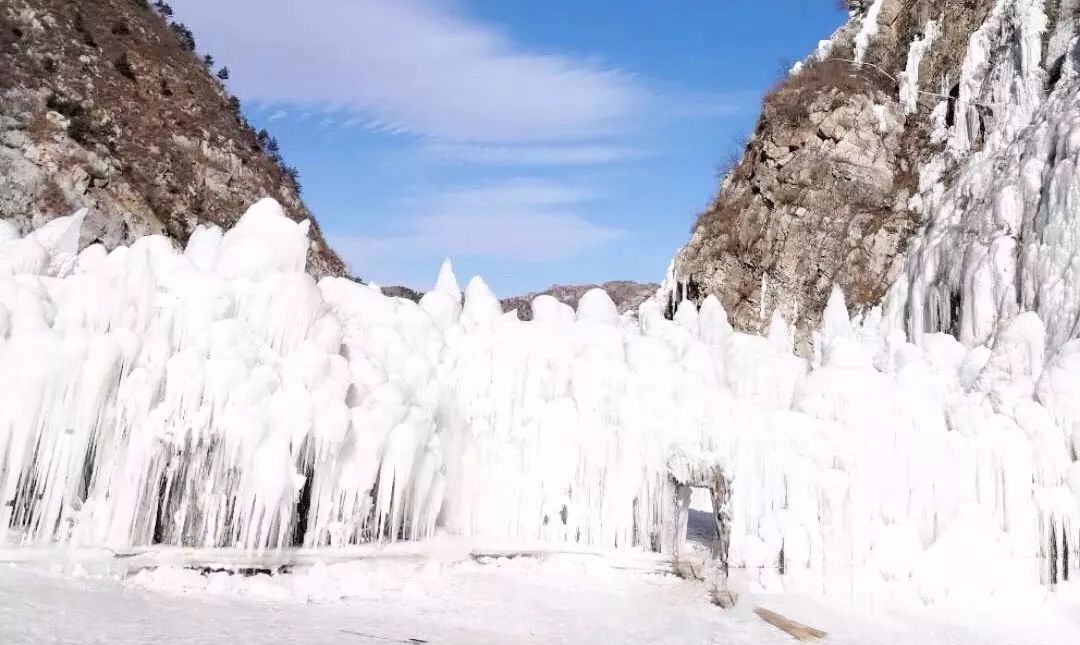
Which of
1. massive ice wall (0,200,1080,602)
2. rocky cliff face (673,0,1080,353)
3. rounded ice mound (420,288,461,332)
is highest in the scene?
rocky cliff face (673,0,1080,353)

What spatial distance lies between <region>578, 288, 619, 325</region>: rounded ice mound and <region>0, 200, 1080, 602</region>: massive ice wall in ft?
3.44

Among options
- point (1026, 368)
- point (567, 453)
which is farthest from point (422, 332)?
point (1026, 368)

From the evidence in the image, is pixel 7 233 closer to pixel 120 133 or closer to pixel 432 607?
pixel 432 607

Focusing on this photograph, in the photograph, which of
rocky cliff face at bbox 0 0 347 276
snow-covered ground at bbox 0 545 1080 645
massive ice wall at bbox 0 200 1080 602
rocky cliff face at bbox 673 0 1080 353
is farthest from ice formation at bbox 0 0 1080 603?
rocky cliff face at bbox 0 0 347 276

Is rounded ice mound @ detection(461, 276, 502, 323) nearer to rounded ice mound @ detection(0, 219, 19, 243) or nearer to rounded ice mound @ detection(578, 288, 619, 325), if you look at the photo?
rounded ice mound @ detection(578, 288, 619, 325)

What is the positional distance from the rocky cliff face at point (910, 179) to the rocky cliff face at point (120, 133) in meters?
18.4

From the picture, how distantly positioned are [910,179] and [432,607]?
24214 millimetres

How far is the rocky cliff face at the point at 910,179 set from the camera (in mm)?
20078

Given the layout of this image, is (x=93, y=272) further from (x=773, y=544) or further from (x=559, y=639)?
(x=773, y=544)

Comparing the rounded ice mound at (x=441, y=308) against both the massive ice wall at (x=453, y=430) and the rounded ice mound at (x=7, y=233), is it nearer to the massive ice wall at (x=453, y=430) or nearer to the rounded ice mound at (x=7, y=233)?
the massive ice wall at (x=453, y=430)

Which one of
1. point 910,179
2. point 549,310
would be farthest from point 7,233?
point 910,179

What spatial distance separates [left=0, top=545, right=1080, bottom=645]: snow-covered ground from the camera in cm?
841

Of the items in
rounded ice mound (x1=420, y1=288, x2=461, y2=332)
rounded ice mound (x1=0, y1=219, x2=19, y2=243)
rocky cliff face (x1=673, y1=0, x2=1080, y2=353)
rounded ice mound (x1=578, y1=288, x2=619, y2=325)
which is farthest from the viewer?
rocky cliff face (x1=673, y1=0, x2=1080, y2=353)

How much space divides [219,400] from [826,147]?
2484 cm
